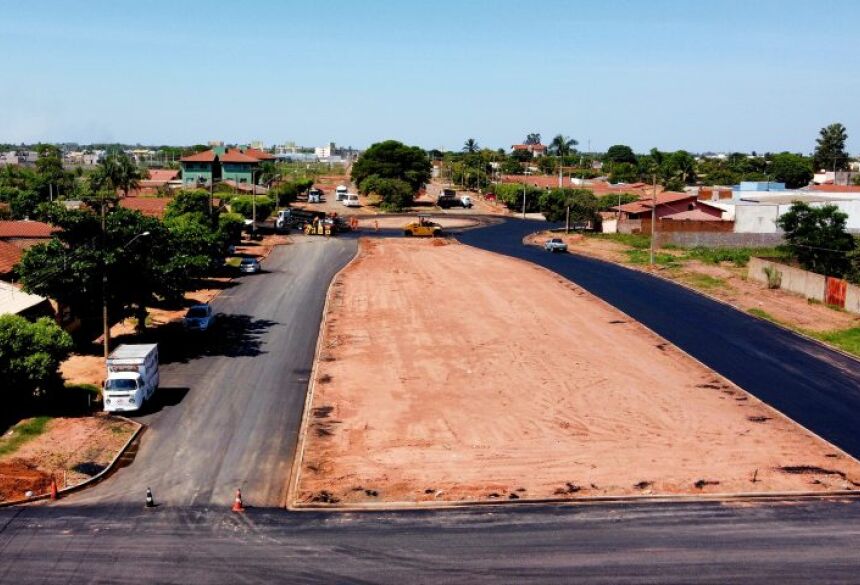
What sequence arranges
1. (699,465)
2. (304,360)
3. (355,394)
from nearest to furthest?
(699,465) → (355,394) → (304,360)

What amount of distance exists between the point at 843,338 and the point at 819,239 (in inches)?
881

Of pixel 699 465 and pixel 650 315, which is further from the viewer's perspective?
pixel 650 315

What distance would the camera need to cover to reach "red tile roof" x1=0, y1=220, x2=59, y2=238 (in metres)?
60.8

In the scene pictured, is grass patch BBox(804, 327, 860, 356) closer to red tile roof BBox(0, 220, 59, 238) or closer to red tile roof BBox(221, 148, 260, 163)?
red tile roof BBox(0, 220, 59, 238)

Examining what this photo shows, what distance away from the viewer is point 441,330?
49500mm

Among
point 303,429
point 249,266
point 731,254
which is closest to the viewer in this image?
point 303,429

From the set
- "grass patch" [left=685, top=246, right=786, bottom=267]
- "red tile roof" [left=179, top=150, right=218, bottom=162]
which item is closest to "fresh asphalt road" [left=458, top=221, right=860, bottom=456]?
"grass patch" [left=685, top=246, right=786, bottom=267]

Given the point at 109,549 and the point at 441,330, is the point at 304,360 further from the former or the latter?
the point at 109,549

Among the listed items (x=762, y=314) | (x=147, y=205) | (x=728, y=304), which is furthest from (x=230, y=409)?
(x=147, y=205)

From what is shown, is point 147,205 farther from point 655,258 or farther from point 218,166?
point 218,166

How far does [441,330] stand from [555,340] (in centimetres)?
736

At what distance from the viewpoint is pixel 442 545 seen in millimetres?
22969

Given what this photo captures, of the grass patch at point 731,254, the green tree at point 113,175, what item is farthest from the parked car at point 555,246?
the green tree at point 113,175

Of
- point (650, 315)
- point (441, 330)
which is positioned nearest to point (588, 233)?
point (650, 315)
